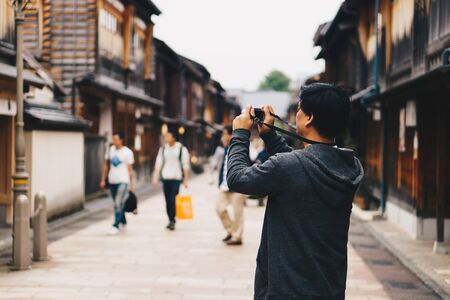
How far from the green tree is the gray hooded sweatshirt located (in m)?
139

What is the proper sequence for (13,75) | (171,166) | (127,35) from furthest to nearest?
(127,35)
(171,166)
(13,75)

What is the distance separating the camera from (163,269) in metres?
9.50

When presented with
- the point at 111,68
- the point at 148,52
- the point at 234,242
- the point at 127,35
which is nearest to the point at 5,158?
the point at 234,242

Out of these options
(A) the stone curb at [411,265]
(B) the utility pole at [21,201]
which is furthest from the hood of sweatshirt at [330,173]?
(B) the utility pole at [21,201]

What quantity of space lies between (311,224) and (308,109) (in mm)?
506

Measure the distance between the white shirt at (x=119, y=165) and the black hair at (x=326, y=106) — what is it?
10.2m

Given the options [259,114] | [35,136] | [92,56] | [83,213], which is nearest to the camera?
[259,114]

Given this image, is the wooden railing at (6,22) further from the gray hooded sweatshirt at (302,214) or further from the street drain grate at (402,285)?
the gray hooded sweatshirt at (302,214)

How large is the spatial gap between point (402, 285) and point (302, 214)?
6.21 meters

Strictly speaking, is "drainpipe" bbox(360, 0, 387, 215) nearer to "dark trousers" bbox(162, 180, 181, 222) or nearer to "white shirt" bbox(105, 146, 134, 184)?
"dark trousers" bbox(162, 180, 181, 222)

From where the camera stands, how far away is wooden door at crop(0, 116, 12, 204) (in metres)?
14.0

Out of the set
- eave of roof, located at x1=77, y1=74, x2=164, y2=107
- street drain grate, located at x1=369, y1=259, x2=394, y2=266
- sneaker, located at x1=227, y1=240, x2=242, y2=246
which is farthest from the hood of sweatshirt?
eave of roof, located at x1=77, y1=74, x2=164, y2=107

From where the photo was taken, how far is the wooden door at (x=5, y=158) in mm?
13977

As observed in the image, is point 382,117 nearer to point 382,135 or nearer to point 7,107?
point 382,135
